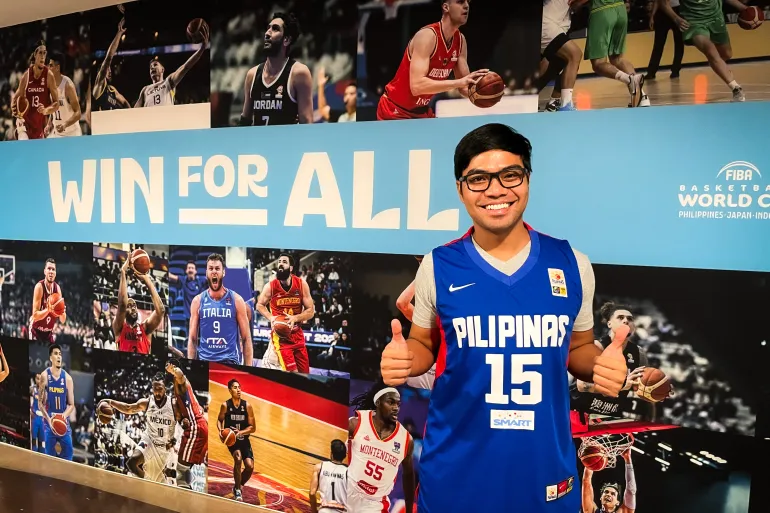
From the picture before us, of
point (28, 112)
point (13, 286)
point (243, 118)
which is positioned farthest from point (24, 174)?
point (243, 118)

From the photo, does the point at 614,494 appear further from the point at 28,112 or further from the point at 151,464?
the point at 28,112

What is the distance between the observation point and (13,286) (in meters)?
2.89

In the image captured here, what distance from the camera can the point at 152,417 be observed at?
8.46ft

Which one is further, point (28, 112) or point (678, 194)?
point (28, 112)

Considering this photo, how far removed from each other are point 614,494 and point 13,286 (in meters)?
3.11

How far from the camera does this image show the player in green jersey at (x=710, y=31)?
1.67 metres

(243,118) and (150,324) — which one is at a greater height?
(243,118)

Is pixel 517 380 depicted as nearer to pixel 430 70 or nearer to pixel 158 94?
pixel 430 70

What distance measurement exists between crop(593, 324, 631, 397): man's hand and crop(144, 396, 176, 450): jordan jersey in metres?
2.05

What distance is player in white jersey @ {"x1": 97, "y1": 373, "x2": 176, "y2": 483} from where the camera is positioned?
8.31ft

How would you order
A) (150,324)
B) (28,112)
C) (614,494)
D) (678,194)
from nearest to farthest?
1. (678,194)
2. (614,494)
3. (150,324)
4. (28,112)

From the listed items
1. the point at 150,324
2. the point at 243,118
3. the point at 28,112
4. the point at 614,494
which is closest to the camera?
the point at 614,494

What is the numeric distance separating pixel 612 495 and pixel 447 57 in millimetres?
1702

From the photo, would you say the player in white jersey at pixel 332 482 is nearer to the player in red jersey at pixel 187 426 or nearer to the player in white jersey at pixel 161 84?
the player in red jersey at pixel 187 426
